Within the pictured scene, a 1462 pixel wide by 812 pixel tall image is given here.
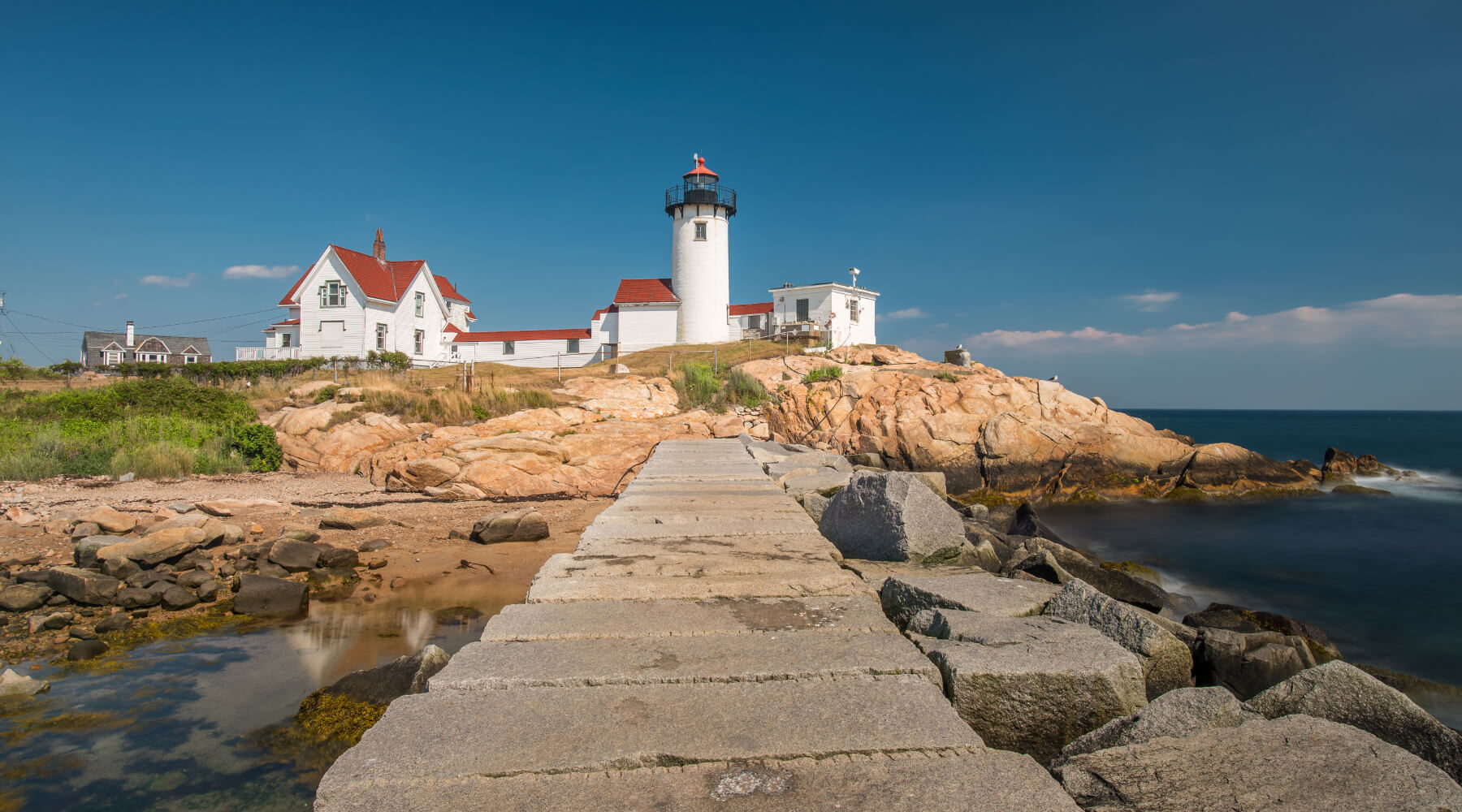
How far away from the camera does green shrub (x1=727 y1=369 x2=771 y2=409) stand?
19047 mm

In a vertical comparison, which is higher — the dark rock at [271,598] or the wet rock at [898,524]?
the wet rock at [898,524]

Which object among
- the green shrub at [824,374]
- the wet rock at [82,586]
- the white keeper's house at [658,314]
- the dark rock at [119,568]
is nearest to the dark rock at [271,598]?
the wet rock at [82,586]

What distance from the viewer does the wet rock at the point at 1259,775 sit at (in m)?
2.16

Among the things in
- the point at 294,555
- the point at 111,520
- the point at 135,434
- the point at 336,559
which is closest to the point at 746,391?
the point at 336,559

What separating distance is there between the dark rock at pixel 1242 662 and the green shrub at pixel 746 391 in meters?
13.8

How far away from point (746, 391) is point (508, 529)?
10488 mm

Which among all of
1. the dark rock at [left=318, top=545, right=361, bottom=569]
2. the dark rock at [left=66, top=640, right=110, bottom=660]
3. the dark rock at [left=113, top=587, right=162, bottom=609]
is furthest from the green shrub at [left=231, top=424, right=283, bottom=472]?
the dark rock at [left=66, top=640, right=110, bottom=660]

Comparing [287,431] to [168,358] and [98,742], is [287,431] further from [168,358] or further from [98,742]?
[168,358]

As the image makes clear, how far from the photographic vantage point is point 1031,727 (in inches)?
109

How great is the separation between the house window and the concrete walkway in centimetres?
3837

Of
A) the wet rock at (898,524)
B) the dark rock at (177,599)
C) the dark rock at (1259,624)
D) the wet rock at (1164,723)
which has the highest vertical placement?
the wet rock at (898,524)

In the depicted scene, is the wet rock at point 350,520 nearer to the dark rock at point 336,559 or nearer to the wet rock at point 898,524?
the dark rock at point 336,559

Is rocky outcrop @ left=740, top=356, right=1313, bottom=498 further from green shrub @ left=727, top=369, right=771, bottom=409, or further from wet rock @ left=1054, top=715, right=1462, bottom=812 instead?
wet rock @ left=1054, top=715, right=1462, bottom=812

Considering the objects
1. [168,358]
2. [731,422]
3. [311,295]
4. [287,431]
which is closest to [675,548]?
[731,422]
